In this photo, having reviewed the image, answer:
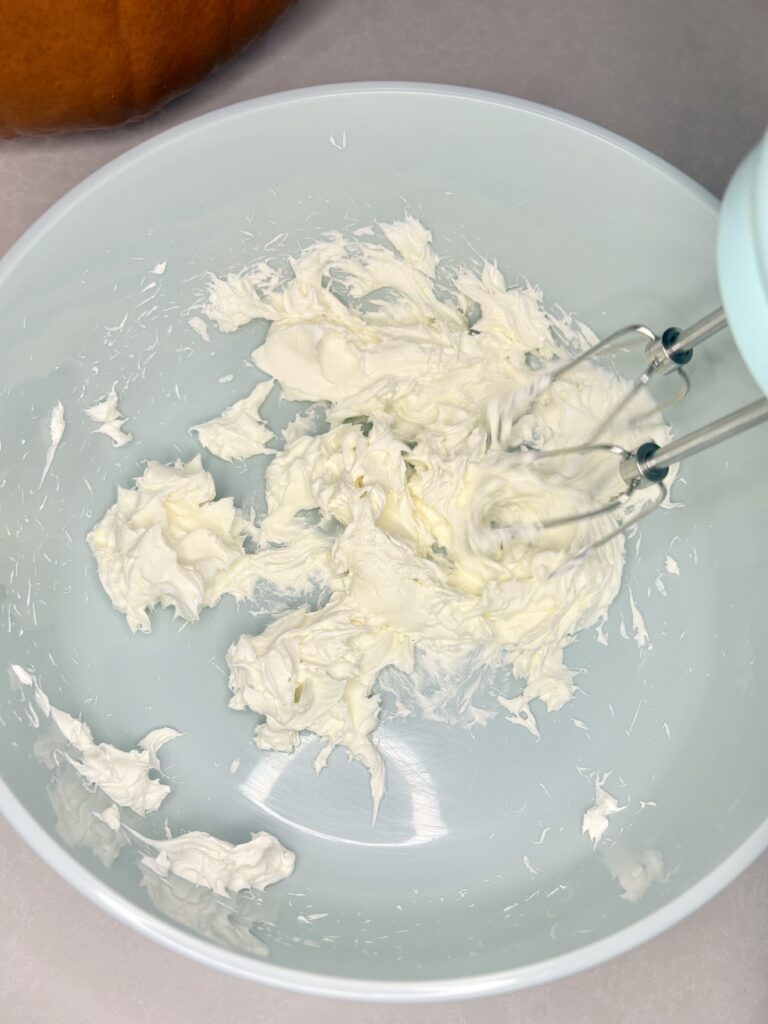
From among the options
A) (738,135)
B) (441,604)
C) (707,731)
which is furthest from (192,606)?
(738,135)

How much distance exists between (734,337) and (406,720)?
52 cm

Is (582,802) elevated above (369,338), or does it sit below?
below

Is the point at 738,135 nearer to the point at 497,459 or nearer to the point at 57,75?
the point at 497,459

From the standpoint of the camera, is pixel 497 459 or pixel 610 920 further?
pixel 497 459

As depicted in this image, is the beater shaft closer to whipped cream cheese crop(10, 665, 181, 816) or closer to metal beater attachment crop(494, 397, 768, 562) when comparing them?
metal beater attachment crop(494, 397, 768, 562)

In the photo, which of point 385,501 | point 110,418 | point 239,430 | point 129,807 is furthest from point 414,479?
point 129,807

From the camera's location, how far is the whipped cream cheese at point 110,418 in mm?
879

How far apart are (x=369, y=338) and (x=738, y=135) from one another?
1.37ft

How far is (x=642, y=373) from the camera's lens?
867mm

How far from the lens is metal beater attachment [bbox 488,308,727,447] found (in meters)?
0.71

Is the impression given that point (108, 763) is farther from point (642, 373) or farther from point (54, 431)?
point (642, 373)

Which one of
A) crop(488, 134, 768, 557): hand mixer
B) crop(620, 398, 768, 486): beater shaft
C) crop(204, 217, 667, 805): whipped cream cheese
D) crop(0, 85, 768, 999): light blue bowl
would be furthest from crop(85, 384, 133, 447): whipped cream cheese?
crop(620, 398, 768, 486): beater shaft

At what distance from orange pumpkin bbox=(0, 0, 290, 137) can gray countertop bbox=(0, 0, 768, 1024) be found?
8cm

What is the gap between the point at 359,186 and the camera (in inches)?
32.9
